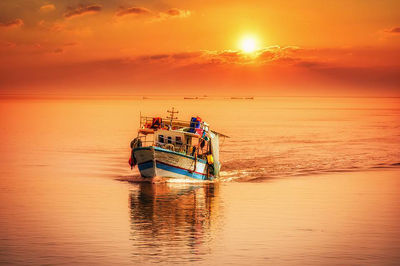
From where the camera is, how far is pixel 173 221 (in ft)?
103

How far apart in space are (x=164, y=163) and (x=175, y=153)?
1.26m

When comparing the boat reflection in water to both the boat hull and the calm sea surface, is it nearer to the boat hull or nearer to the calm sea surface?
the calm sea surface

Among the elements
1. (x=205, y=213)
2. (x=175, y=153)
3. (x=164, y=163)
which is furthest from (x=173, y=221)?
(x=164, y=163)

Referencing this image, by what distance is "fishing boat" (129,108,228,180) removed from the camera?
43.8 meters

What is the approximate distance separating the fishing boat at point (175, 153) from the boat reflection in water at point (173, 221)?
135 centimetres

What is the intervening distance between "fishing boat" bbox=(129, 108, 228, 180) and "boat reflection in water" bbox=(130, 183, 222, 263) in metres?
1.35

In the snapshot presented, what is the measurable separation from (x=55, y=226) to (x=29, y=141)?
54.5m

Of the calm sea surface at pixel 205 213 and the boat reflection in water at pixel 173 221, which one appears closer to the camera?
the calm sea surface at pixel 205 213

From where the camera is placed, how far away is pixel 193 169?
149ft

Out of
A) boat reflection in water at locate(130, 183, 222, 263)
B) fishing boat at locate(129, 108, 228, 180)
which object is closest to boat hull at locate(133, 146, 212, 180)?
fishing boat at locate(129, 108, 228, 180)

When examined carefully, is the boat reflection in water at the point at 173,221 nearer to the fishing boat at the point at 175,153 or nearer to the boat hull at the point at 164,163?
the boat hull at the point at 164,163

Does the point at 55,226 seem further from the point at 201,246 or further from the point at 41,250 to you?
the point at 201,246

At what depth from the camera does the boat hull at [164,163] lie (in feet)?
143

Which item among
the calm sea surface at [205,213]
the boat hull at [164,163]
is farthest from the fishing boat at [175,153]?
the calm sea surface at [205,213]
